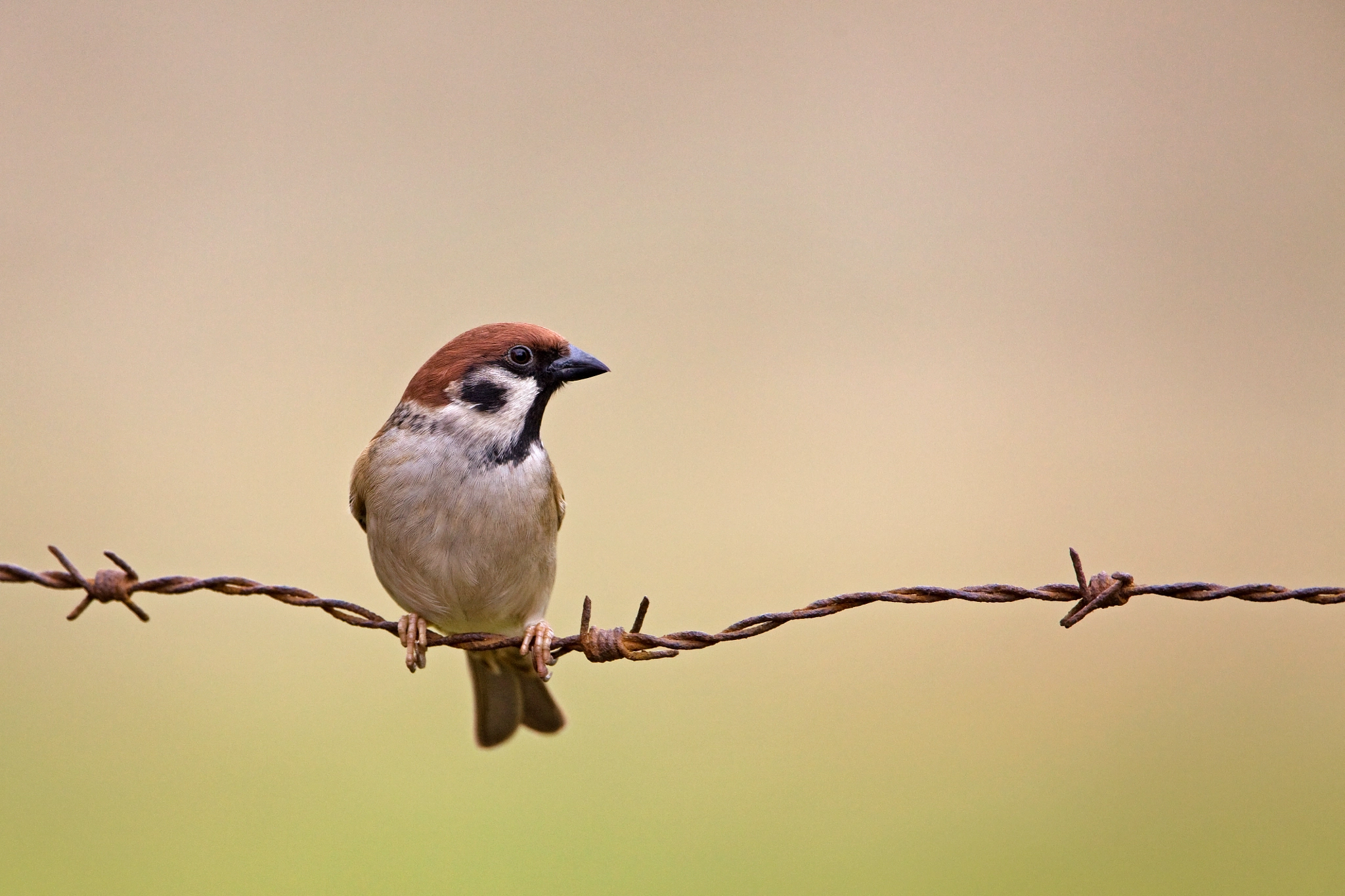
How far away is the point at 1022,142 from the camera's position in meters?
7.89

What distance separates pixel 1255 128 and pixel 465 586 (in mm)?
7208

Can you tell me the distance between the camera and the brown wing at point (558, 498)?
3.09 meters

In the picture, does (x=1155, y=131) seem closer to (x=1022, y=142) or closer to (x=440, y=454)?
(x=1022, y=142)

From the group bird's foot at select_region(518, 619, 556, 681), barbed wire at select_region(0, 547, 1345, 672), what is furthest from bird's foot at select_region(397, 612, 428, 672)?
barbed wire at select_region(0, 547, 1345, 672)

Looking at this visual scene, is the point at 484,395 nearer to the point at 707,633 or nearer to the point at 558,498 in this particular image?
the point at 558,498

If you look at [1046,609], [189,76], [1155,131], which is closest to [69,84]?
[189,76]

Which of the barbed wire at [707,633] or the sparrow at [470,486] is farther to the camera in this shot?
the sparrow at [470,486]

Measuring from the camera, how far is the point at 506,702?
11.1ft

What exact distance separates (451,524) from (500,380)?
397 millimetres

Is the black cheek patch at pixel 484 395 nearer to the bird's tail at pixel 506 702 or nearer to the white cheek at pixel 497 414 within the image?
the white cheek at pixel 497 414

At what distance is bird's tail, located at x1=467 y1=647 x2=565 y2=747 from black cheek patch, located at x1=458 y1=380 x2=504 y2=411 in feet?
2.66

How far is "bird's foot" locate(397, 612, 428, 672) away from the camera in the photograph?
280 cm

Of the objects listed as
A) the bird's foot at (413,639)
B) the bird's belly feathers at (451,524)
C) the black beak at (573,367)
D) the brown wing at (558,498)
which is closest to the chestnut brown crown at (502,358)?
the black beak at (573,367)

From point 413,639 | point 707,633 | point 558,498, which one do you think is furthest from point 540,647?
point 707,633
